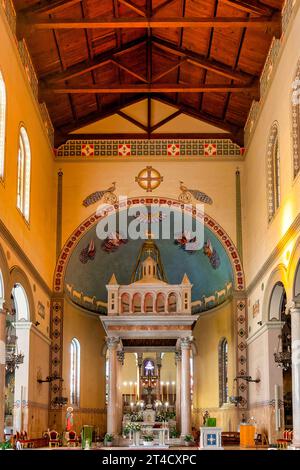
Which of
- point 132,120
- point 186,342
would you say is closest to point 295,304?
point 186,342

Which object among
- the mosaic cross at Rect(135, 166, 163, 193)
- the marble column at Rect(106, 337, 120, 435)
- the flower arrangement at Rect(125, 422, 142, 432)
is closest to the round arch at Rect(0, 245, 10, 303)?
the marble column at Rect(106, 337, 120, 435)

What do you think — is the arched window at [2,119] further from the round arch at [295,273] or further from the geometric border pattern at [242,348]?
the geometric border pattern at [242,348]

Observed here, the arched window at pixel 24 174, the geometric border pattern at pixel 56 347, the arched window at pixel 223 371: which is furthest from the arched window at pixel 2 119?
the arched window at pixel 223 371

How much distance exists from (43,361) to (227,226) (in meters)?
8.85

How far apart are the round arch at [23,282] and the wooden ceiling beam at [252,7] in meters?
10.1

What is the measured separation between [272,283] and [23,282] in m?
7.85

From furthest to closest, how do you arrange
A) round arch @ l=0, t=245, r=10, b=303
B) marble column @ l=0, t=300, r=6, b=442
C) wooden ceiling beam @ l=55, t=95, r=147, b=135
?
wooden ceiling beam @ l=55, t=95, r=147, b=135
round arch @ l=0, t=245, r=10, b=303
marble column @ l=0, t=300, r=6, b=442

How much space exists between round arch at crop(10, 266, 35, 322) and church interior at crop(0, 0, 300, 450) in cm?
13

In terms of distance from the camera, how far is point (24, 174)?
25438mm

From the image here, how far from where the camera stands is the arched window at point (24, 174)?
24609 millimetres

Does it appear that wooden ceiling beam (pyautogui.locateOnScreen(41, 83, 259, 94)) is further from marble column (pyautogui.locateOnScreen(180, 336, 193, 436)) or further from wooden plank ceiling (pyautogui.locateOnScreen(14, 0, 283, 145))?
marble column (pyautogui.locateOnScreen(180, 336, 193, 436))

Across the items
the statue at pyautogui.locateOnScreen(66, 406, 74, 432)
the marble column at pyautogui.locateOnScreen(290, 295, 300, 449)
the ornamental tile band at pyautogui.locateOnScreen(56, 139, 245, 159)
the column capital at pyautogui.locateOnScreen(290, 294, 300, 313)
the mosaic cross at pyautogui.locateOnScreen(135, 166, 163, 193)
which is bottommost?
the statue at pyautogui.locateOnScreen(66, 406, 74, 432)

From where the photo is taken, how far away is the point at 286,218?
2216 cm

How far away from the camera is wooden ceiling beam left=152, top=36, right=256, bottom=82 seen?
88.9 feet
